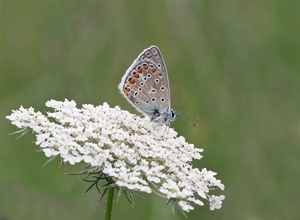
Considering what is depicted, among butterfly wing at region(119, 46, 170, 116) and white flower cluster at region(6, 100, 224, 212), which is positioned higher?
butterfly wing at region(119, 46, 170, 116)

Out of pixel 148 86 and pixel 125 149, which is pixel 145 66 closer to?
pixel 148 86

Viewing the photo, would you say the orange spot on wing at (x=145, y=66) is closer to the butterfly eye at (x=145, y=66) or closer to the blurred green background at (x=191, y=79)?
the butterfly eye at (x=145, y=66)

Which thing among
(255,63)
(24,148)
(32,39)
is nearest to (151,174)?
(24,148)

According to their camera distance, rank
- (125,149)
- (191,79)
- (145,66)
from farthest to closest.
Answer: (191,79)
(145,66)
(125,149)

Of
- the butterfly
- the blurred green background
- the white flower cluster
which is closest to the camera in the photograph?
the white flower cluster

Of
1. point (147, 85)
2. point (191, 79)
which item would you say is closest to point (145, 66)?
point (147, 85)

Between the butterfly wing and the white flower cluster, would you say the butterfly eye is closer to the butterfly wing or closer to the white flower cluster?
the butterfly wing

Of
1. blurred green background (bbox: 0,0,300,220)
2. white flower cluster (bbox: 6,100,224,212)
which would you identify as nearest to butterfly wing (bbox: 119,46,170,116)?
white flower cluster (bbox: 6,100,224,212)
